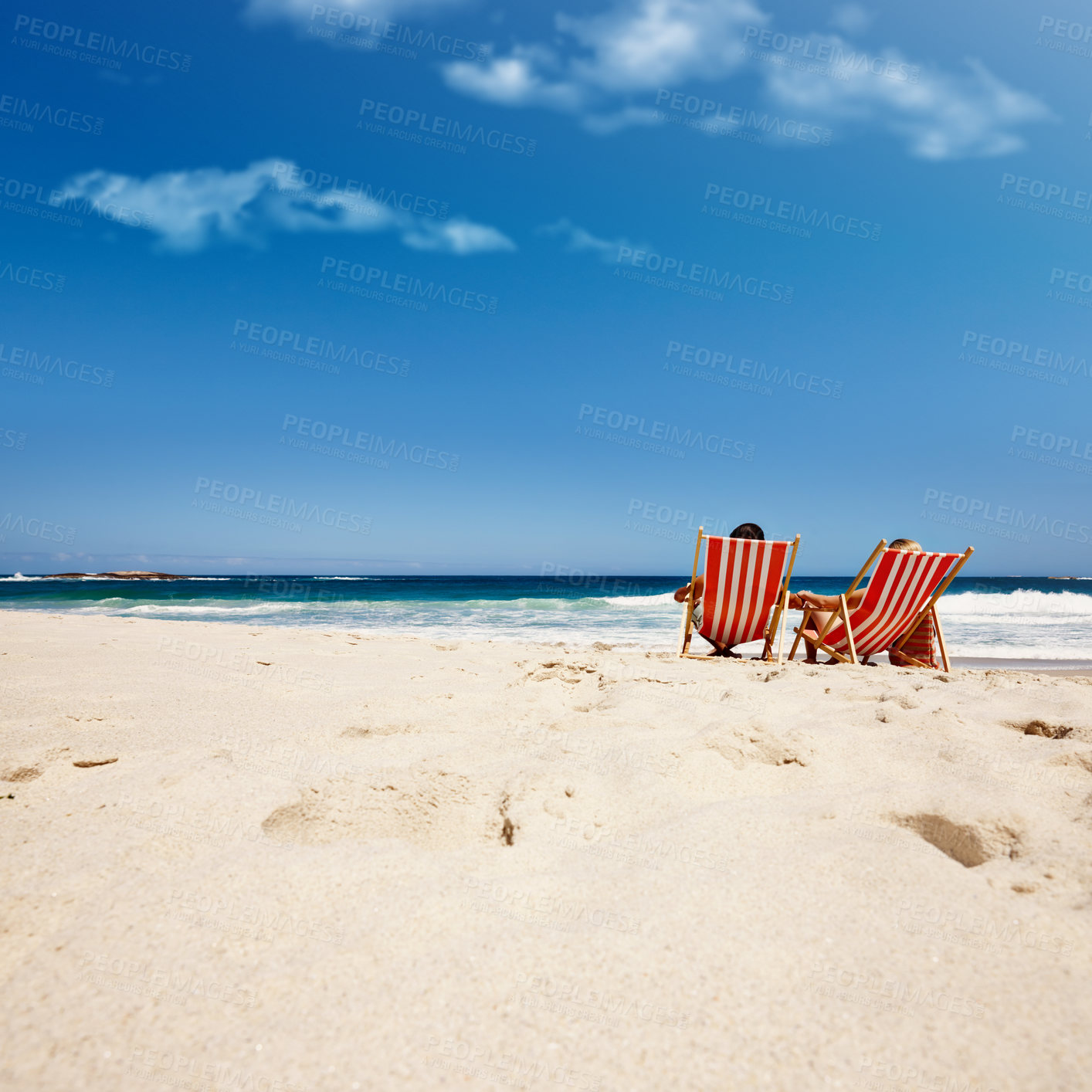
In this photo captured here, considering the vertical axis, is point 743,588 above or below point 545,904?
above

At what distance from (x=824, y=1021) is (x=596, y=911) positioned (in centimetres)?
42

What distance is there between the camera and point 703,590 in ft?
17.0

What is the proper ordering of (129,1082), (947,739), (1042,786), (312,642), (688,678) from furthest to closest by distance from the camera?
(312,642), (688,678), (947,739), (1042,786), (129,1082)

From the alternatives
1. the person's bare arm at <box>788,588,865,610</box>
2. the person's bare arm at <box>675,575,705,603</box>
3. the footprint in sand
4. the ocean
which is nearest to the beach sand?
the footprint in sand

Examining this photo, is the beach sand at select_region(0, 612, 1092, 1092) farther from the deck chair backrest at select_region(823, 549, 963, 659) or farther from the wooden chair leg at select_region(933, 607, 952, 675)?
the wooden chair leg at select_region(933, 607, 952, 675)

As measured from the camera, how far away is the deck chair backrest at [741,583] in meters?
4.87

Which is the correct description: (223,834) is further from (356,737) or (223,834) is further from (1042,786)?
(1042,786)

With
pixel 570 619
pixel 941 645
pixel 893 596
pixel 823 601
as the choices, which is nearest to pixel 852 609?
pixel 823 601

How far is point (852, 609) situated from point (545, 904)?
184 inches

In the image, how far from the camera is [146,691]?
2.80 meters

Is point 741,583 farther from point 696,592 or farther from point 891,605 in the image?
point 891,605

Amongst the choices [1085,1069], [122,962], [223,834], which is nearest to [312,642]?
[223,834]

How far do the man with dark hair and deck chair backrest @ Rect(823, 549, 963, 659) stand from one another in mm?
962

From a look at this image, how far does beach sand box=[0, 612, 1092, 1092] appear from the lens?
2.80 feet
